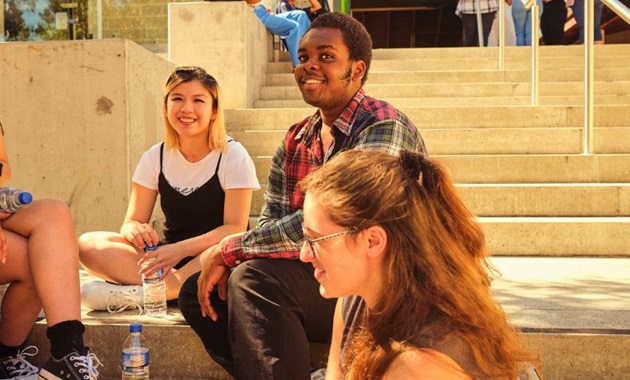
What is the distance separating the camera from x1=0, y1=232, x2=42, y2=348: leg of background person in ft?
9.80

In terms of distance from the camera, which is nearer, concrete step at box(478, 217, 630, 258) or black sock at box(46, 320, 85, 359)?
black sock at box(46, 320, 85, 359)

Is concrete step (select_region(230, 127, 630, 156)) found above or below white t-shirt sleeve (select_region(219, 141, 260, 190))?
above

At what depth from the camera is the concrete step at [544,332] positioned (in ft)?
9.46

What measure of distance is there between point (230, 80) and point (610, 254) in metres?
3.61

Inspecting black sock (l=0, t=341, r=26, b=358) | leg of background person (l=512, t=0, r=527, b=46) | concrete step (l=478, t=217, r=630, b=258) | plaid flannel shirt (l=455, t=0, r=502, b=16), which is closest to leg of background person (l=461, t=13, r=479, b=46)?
plaid flannel shirt (l=455, t=0, r=502, b=16)

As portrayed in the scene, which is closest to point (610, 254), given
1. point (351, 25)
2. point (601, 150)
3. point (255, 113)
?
point (601, 150)

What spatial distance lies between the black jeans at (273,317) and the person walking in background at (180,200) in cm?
66

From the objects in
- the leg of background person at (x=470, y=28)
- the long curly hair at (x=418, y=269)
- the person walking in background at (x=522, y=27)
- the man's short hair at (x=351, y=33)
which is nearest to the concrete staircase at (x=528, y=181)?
the man's short hair at (x=351, y=33)

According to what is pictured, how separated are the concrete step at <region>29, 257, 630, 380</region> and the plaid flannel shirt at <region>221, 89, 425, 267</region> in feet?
1.71

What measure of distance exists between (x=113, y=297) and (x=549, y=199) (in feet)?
9.38

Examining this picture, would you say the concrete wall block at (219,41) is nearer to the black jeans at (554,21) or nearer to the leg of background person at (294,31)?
the leg of background person at (294,31)

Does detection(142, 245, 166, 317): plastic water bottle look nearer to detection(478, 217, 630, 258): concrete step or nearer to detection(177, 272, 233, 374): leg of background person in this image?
detection(177, 272, 233, 374): leg of background person

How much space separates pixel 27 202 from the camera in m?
3.01

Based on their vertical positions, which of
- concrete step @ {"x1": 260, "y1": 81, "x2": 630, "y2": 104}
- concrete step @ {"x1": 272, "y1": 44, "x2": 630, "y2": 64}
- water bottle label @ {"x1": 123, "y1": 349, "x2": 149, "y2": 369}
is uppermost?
concrete step @ {"x1": 272, "y1": 44, "x2": 630, "y2": 64}
